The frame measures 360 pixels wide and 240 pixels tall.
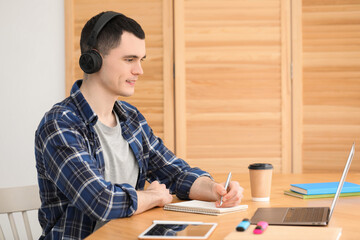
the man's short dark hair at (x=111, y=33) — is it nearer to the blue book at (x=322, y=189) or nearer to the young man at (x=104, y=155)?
the young man at (x=104, y=155)

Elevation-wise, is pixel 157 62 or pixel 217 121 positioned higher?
pixel 157 62

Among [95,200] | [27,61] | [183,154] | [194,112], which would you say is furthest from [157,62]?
[95,200]

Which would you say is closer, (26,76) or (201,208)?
(201,208)

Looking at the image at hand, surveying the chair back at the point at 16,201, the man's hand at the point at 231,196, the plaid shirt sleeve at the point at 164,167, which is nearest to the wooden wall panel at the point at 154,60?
the plaid shirt sleeve at the point at 164,167

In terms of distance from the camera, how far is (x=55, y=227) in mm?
1398

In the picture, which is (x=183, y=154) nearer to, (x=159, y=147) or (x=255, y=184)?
(x=159, y=147)

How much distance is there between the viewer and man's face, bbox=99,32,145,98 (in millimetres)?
1560

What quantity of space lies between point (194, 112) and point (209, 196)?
5.24ft

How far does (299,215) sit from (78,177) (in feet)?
1.86

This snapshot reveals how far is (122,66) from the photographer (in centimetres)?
156

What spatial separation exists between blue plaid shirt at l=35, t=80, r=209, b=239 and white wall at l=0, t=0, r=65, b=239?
4.90 ft

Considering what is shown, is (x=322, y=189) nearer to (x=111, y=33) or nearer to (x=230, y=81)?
(x=111, y=33)

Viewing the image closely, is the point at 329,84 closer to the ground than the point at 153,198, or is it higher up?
higher up

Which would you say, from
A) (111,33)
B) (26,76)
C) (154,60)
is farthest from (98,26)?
(26,76)
